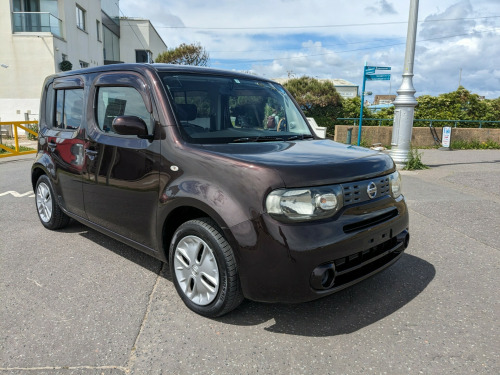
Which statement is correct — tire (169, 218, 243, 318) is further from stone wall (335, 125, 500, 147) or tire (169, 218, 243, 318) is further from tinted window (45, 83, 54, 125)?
stone wall (335, 125, 500, 147)

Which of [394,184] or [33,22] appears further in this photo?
[33,22]

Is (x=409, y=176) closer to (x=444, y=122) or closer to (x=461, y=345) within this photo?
(x=461, y=345)

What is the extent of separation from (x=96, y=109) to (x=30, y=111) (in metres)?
20.4

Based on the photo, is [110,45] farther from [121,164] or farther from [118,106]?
[121,164]

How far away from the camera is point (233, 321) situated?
2.88 m

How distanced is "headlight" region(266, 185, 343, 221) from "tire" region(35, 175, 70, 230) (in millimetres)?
3154

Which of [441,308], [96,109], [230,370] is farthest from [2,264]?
[441,308]

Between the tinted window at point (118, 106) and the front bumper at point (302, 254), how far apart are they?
134 centimetres

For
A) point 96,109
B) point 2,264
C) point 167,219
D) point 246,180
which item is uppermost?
point 96,109

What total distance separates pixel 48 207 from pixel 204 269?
291 centimetres

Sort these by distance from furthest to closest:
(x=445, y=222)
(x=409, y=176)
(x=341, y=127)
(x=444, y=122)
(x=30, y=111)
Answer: (x=30, y=111), (x=444, y=122), (x=341, y=127), (x=409, y=176), (x=445, y=222)

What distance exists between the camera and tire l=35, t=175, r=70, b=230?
15.4 ft

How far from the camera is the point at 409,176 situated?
9445 millimetres

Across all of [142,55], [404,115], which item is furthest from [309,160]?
[142,55]
